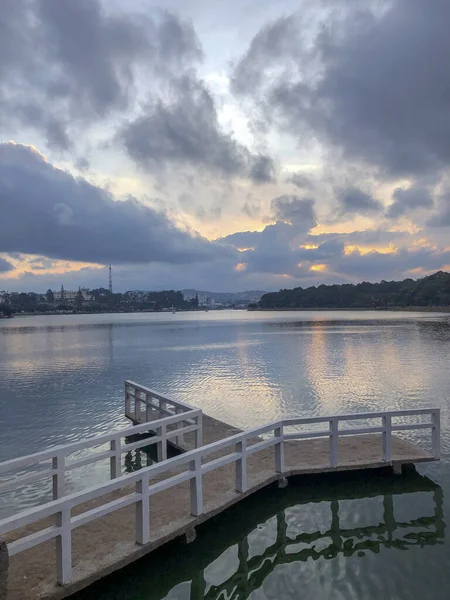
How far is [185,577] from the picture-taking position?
7.07 meters

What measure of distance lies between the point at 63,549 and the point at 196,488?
2345 millimetres

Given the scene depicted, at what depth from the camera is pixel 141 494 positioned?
662 cm

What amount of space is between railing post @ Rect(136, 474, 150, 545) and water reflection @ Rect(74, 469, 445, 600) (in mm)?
679

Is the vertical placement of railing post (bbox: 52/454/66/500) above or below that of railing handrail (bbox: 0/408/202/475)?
below

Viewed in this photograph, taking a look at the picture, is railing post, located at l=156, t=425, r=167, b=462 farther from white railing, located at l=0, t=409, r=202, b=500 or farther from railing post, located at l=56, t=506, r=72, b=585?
railing post, located at l=56, t=506, r=72, b=585

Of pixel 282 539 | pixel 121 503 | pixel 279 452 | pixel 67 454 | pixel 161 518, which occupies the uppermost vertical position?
pixel 121 503

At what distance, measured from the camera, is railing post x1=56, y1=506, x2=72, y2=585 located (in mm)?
5715

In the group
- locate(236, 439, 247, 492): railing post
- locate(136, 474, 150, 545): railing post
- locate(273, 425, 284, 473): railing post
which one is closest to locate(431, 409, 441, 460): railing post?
locate(273, 425, 284, 473): railing post

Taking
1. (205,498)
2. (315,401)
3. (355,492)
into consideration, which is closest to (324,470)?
(355,492)

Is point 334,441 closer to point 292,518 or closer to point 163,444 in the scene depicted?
point 292,518

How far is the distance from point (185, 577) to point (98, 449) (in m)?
7.42

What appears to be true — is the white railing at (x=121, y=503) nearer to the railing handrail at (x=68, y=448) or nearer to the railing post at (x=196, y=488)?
the railing post at (x=196, y=488)

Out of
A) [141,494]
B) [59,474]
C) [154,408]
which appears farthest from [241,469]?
[154,408]

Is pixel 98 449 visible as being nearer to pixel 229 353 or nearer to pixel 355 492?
pixel 355 492
